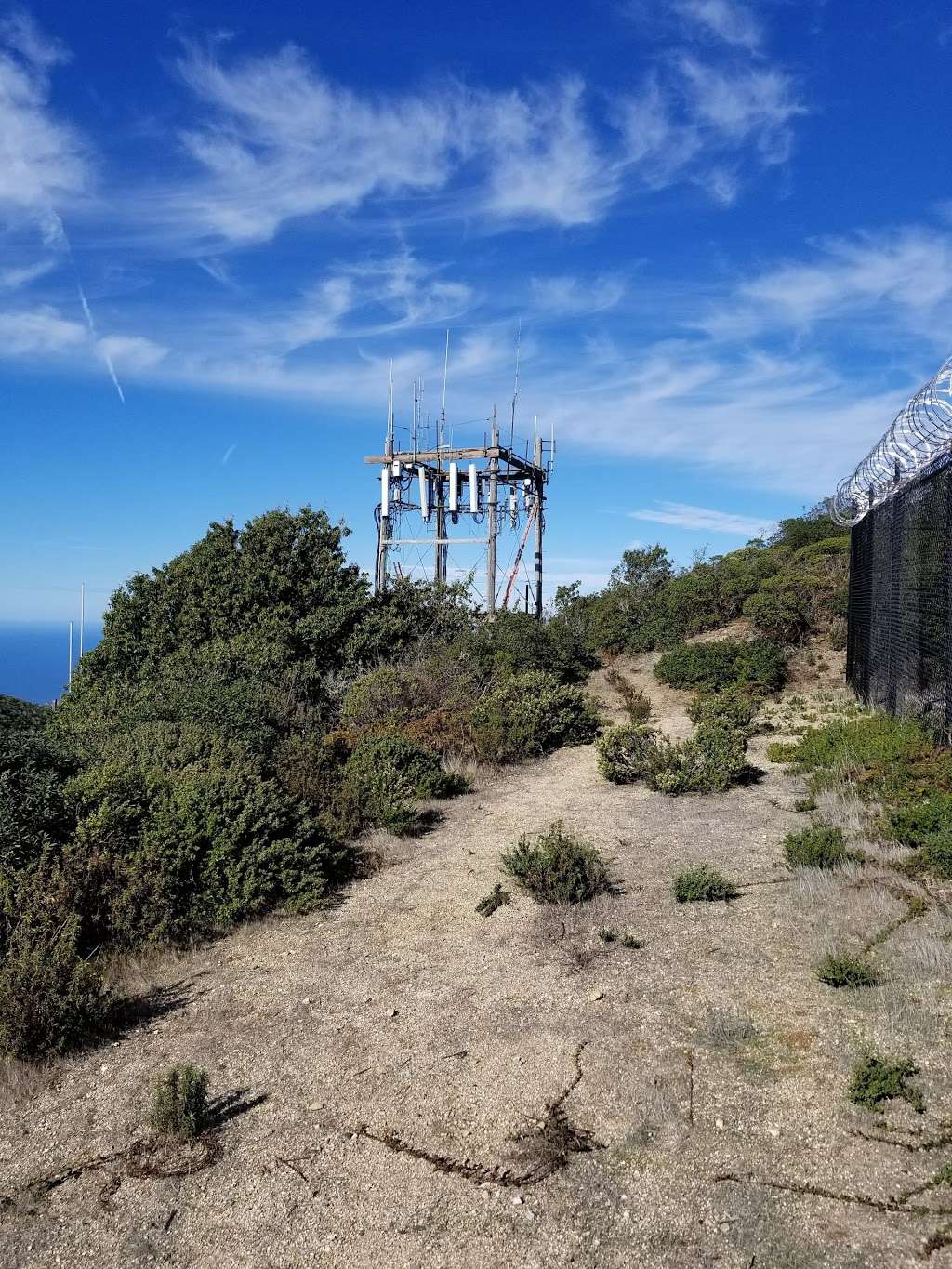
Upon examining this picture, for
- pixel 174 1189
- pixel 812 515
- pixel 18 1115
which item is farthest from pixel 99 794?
pixel 812 515

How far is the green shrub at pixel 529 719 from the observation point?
12391mm

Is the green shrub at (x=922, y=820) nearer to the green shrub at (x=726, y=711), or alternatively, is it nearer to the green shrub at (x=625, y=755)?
the green shrub at (x=625, y=755)

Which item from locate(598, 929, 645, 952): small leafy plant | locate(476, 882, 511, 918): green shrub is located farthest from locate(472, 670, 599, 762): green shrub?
locate(598, 929, 645, 952): small leafy plant

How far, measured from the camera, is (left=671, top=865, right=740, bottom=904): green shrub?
645 cm

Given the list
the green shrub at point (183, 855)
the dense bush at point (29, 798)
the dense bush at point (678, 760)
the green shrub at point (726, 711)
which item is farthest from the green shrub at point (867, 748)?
the dense bush at point (29, 798)

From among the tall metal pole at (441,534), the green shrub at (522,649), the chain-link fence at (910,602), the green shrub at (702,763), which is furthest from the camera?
the tall metal pole at (441,534)

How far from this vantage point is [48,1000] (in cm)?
480

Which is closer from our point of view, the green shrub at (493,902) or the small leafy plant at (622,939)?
the small leafy plant at (622,939)

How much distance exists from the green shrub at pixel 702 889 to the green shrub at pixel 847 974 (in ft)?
4.80

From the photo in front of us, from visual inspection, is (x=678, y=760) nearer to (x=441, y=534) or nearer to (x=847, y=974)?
(x=847, y=974)

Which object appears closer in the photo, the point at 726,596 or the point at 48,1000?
the point at 48,1000

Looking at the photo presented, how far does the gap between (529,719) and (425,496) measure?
11.5 meters

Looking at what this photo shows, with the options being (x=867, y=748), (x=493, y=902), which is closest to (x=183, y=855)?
(x=493, y=902)

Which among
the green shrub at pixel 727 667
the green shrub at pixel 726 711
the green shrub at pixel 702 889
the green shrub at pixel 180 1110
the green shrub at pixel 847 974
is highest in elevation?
the green shrub at pixel 727 667
